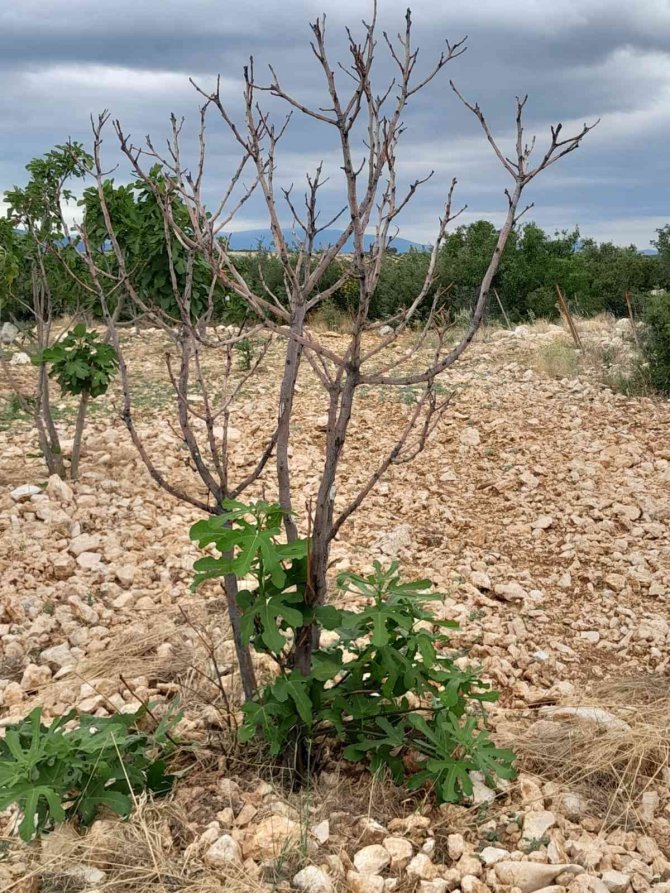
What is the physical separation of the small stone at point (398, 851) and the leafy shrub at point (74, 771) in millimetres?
621

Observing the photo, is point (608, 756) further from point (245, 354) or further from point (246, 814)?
point (245, 354)

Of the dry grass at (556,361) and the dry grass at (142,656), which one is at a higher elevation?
the dry grass at (556,361)

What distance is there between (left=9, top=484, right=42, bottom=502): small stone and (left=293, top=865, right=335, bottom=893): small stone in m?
3.25

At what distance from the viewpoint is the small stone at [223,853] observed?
1.90 meters

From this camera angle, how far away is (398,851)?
1.96 m

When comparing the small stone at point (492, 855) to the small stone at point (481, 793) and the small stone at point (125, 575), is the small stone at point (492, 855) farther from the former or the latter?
the small stone at point (125, 575)

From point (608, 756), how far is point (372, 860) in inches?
33.5

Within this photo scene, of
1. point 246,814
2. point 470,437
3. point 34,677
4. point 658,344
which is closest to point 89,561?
point 34,677

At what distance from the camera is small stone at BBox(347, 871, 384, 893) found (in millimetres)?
1854

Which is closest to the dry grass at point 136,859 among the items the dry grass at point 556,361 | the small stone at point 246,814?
the small stone at point 246,814

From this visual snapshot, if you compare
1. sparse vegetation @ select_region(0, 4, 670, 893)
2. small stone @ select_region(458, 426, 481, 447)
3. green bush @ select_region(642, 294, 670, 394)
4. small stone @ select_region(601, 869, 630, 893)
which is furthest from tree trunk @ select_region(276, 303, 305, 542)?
green bush @ select_region(642, 294, 670, 394)

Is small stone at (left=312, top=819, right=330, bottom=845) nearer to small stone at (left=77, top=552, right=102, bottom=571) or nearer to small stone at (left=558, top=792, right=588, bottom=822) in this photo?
small stone at (left=558, top=792, right=588, bottom=822)

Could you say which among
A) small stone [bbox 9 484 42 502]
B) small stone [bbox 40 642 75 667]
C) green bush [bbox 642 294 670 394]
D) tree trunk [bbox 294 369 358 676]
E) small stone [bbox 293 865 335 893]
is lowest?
small stone [bbox 40 642 75 667]

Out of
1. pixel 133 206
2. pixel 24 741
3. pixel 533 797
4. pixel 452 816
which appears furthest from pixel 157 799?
pixel 133 206
